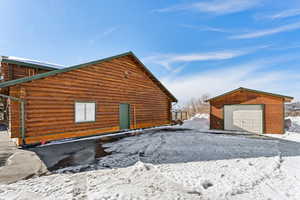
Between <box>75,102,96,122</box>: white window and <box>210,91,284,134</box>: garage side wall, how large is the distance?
940cm

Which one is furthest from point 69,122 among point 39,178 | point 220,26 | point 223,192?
point 220,26

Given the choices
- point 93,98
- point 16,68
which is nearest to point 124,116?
point 93,98

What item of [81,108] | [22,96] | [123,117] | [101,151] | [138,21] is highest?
[138,21]

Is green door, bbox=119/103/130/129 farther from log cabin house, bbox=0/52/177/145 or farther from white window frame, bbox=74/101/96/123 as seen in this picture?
white window frame, bbox=74/101/96/123

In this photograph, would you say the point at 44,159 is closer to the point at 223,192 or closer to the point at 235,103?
the point at 223,192

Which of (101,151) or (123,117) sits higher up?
(123,117)

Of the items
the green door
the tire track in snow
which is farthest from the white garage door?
the tire track in snow

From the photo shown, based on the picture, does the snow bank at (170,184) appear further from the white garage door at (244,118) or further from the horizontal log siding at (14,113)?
the white garage door at (244,118)

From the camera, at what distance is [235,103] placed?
10.9 meters

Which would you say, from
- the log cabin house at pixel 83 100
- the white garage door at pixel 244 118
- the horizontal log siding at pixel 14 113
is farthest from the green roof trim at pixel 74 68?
the white garage door at pixel 244 118

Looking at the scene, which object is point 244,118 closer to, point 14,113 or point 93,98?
point 93,98

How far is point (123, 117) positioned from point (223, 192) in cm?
870

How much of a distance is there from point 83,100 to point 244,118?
11.3 m

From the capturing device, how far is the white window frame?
8.12 m
